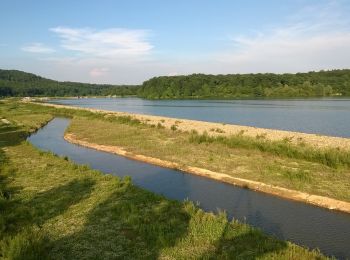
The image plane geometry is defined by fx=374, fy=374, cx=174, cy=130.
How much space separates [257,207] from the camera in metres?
16.8

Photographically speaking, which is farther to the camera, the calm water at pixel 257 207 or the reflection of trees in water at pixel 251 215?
the reflection of trees in water at pixel 251 215

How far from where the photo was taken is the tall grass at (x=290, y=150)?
76.1ft

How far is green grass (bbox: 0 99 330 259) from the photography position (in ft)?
36.1

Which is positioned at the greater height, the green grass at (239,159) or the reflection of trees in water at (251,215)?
the green grass at (239,159)

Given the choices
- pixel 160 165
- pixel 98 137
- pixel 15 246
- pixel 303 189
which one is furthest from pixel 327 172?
pixel 98 137

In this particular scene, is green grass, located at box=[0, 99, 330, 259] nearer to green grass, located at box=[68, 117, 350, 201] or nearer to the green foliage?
the green foliage

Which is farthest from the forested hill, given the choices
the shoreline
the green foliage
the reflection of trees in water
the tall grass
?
the green foliage

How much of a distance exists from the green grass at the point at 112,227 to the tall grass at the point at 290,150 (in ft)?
39.9

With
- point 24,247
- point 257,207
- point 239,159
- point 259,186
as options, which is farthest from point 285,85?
point 24,247

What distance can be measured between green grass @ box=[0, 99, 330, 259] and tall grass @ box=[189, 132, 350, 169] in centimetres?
1217

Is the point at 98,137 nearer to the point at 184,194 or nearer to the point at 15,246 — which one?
the point at 184,194

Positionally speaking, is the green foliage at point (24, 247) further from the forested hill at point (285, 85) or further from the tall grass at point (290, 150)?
the forested hill at point (285, 85)

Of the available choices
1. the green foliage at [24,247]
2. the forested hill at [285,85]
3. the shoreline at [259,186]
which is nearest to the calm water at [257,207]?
A: the shoreline at [259,186]

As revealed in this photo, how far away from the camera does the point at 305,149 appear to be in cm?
2648
